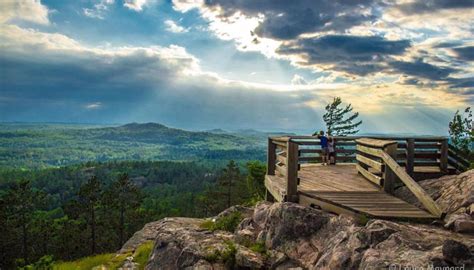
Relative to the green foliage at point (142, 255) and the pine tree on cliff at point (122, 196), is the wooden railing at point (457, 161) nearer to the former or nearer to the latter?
the green foliage at point (142, 255)

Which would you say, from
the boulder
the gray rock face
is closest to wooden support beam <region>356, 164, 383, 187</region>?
the gray rock face

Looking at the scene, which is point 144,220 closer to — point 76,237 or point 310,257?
point 76,237

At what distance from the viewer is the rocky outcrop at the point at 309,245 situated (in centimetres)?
662

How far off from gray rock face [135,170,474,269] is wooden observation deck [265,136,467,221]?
0.53 meters

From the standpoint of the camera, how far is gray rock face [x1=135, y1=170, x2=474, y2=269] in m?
6.60

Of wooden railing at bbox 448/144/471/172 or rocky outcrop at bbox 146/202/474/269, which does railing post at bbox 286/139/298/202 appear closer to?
rocky outcrop at bbox 146/202/474/269

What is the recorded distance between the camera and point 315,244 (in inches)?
369

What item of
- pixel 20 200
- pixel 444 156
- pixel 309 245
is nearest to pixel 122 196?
pixel 20 200

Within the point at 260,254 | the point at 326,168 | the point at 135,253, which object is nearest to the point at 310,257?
the point at 260,254

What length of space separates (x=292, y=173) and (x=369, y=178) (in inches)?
168

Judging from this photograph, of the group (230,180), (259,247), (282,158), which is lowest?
(230,180)

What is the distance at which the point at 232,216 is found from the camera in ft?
47.9

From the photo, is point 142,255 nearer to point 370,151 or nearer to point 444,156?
point 370,151

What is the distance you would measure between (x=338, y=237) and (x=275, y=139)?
644cm
